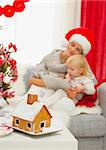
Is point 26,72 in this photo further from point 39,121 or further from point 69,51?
point 39,121

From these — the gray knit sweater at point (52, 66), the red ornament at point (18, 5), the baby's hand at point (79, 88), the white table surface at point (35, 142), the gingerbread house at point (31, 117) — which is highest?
the red ornament at point (18, 5)

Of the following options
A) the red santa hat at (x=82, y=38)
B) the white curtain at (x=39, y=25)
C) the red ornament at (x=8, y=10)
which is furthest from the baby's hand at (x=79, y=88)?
the white curtain at (x=39, y=25)

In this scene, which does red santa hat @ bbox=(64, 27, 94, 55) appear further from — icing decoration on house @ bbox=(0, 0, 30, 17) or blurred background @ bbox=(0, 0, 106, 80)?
icing decoration on house @ bbox=(0, 0, 30, 17)

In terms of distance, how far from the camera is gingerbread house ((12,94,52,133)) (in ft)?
5.94

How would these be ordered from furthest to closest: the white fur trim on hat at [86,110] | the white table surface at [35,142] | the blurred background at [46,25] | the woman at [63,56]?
1. the blurred background at [46,25]
2. the woman at [63,56]
3. the white fur trim on hat at [86,110]
4. the white table surface at [35,142]

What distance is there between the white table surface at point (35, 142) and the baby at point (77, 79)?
37.5 inches

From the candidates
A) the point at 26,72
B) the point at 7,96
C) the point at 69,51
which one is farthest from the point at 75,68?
the point at 7,96

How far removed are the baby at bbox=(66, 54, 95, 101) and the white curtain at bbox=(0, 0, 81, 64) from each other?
114 centimetres

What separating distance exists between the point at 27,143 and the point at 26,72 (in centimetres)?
135

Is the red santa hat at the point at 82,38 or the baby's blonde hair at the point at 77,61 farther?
the red santa hat at the point at 82,38

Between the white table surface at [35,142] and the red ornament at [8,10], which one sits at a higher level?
the red ornament at [8,10]

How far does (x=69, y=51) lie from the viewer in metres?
2.91

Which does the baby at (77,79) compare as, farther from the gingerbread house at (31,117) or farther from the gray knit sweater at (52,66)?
the gingerbread house at (31,117)

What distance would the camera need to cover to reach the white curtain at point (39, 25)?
12.8ft
